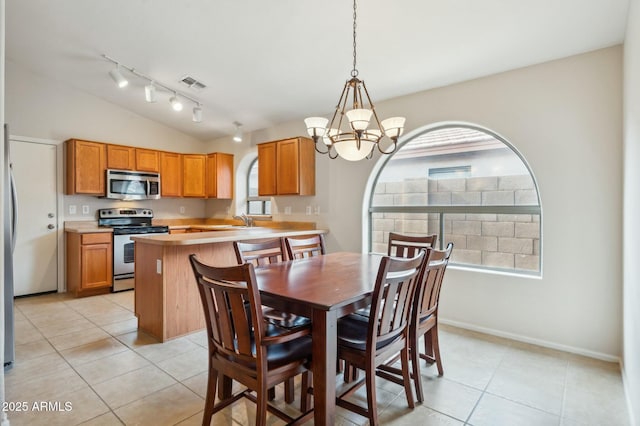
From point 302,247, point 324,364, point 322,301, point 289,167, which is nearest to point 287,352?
point 324,364

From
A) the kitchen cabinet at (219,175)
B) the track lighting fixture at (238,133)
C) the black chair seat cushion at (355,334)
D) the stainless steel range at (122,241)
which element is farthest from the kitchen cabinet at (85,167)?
the black chair seat cushion at (355,334)

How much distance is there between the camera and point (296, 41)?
3.00 meters

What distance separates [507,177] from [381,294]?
2.32 m

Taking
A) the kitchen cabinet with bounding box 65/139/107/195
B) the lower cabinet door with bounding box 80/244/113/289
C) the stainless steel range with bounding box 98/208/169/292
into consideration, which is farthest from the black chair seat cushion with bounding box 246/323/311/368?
the kitchen cabinet with bounding box 65/139/107/195

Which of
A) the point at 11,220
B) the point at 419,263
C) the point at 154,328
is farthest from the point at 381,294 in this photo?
the point at 11,220

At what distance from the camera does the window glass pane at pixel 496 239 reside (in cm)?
304

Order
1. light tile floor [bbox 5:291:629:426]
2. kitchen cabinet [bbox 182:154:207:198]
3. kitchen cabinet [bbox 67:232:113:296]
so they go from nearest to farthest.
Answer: light tile floor [bbox 5:291:629:426] → kitchen cabinet [bbox 67:232:113:296] → kitchen cabinet [bbox 182:154:207:198]

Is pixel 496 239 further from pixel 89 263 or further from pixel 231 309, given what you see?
pixel 89 263

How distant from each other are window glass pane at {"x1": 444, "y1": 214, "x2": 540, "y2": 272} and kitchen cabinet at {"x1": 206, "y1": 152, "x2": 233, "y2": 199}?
3.67 meters

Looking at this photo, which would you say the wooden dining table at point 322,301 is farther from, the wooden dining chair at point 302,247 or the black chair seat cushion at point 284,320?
the wooden dining chair at point 302,247

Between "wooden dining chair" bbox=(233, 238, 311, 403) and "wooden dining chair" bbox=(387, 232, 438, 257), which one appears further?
"wooden dining chair" bbox=(387, 232, 438, 257)

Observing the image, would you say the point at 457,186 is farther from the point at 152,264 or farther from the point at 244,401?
the point at 152,264

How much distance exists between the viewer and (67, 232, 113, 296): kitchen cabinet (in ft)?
14.0

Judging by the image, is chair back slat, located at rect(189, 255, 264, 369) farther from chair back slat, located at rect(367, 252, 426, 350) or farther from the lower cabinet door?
the lower cabinet door
